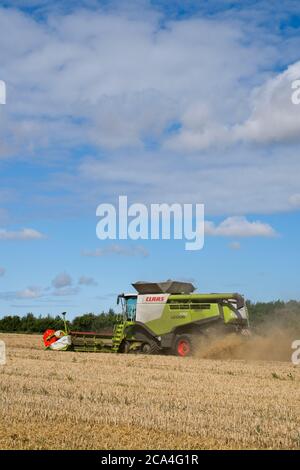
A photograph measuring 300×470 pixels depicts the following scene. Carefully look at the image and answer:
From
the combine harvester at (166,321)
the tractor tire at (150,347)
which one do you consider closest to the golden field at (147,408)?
the combine harvester at (166,321)

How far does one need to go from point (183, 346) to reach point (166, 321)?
3.49ft

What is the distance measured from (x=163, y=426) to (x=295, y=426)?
1.68m

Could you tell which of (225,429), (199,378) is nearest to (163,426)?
(225,429)

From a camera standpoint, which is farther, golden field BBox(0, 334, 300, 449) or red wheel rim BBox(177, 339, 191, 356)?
red wheel rim BBox(177, 339, 191, 356)

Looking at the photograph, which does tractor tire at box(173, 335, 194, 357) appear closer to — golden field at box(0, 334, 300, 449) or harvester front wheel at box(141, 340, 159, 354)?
harvester front wheel at box(141, 340, 159, 354)

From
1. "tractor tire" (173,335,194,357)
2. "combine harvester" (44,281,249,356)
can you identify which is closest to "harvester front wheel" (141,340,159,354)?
"combine harvester" (44,281,249,356)

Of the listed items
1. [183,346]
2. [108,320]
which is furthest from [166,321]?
[108,320]

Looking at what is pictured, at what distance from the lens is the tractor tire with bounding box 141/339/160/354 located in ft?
74.8

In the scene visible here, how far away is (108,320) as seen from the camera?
141 ft

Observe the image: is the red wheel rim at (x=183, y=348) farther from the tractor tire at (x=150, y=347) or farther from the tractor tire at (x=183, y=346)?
the tractor tire at (x=150, y=347)

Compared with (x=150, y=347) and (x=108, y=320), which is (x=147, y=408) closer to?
(x=150, y=347)
